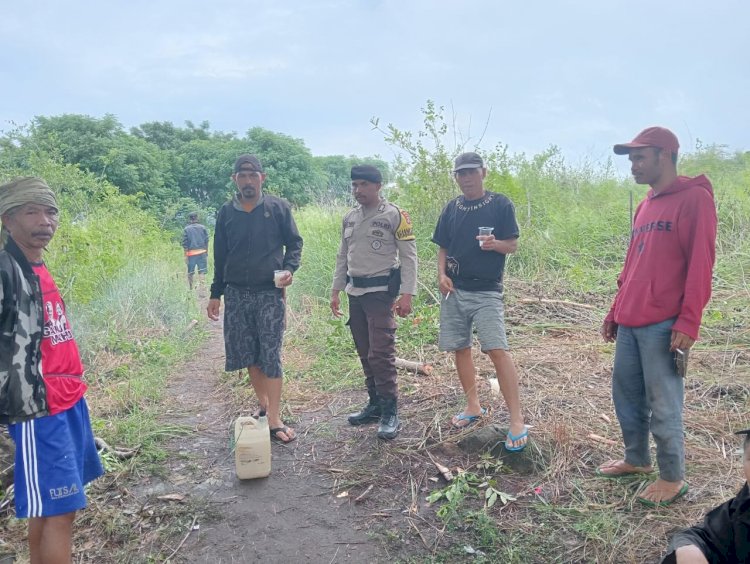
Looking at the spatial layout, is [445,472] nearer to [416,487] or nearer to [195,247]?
[416,487]

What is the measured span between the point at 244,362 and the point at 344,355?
6.73 ft

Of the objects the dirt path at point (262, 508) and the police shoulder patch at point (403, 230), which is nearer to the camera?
the dirt path at point (262, 508)

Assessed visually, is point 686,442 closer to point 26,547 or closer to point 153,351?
point 26,547

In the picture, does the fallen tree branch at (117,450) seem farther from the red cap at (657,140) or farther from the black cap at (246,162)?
the red cap at (657,140)

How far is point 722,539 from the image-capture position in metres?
1.76

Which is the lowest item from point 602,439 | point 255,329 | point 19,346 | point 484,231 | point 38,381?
point 602,439

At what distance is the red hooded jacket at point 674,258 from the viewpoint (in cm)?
244

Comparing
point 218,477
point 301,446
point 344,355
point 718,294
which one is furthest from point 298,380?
point 718,294

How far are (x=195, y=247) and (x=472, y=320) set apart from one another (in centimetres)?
909

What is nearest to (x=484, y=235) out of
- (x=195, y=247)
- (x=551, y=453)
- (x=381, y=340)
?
(x=381, y=340)

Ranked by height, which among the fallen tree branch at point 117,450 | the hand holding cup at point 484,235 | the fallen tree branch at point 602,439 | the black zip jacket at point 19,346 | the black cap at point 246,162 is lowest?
the fallen tree branch at point 117,450

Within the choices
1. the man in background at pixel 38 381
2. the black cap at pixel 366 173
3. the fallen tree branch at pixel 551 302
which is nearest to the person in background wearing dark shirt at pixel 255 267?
the black cap at pixel 366 173

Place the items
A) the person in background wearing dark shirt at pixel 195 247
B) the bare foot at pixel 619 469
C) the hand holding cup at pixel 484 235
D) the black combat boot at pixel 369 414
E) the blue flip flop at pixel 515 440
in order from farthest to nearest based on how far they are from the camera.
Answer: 1. the person in background wearing dark shirt at pixel 195 247
2. the black combat boot at pixel 369 414
3. the hand holding cup at pixel 484 235
4. the blue flip flop at pixel 515 440
5. the bare foot at pixel 619 469

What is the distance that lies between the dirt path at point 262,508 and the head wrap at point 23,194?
72.0 inches
